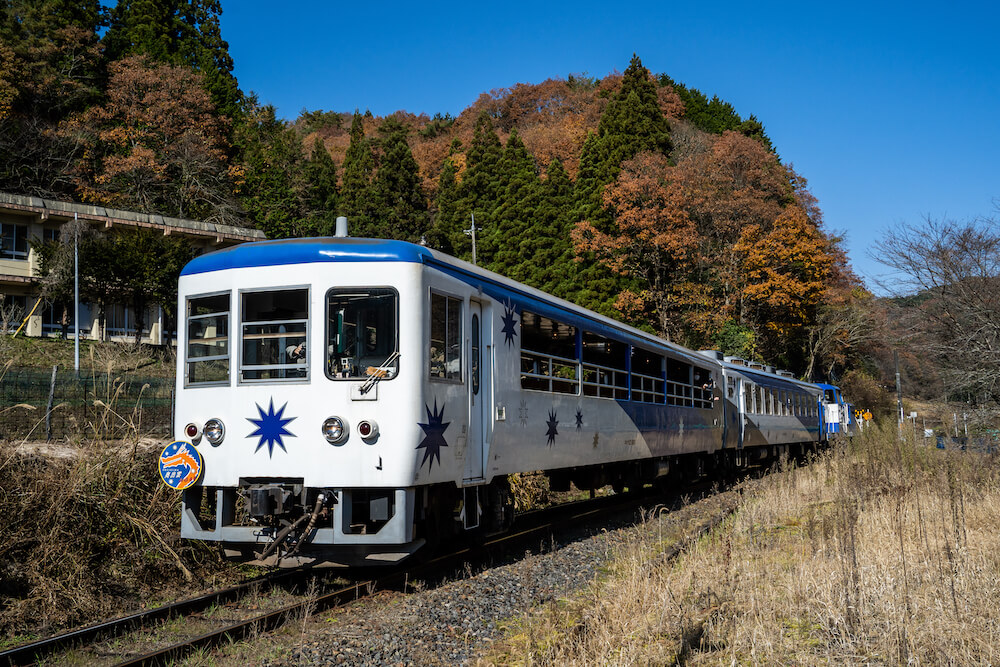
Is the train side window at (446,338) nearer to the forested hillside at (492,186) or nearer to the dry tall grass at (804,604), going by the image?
the dry tall grass at (804,604)

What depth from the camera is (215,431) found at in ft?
23.8

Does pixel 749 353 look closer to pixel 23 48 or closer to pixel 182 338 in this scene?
pixel 182 338

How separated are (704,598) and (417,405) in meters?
2.65

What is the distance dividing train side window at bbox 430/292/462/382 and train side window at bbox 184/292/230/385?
1762mm

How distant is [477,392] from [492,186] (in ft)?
134

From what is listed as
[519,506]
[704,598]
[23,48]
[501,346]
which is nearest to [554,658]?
[704,598]

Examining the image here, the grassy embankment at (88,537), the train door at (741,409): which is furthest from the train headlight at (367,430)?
the train door at (741,409)

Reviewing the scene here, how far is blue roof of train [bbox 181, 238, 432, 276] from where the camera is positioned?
7188 millimetres

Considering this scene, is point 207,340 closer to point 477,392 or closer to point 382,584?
point 477,392

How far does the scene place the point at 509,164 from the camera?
155 ft

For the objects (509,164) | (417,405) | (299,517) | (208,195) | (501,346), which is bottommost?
(299,517)

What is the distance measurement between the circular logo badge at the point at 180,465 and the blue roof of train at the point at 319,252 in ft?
5.11

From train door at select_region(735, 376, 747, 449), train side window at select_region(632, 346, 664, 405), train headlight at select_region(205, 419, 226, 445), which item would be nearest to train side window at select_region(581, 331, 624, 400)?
train side window at select_region(632, 346, 664, 405)

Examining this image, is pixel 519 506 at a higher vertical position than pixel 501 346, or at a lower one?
lower
